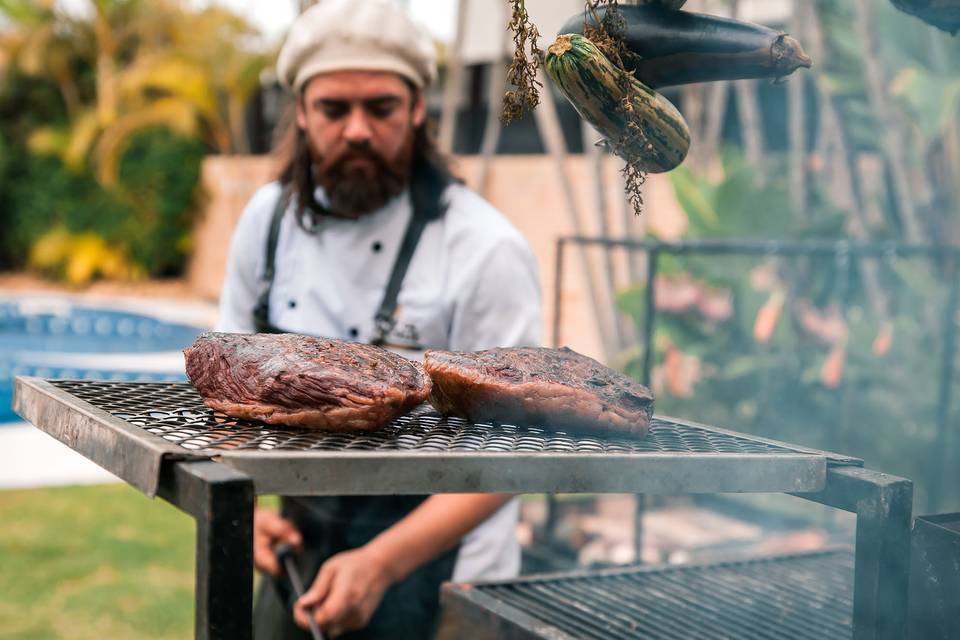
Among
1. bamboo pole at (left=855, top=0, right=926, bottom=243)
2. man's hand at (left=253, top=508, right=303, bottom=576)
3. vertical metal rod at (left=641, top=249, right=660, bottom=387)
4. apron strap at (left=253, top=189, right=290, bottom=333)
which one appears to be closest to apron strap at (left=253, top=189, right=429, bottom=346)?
apron strap at (left=253, top=189, right=290, bottom=333)

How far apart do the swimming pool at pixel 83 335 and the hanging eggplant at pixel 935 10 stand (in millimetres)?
9908

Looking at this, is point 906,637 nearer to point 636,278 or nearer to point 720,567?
point 720,567

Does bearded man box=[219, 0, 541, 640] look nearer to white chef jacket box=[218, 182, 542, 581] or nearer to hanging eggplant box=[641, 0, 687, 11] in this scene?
white chef jacket box=[218, 182, 542, 581]

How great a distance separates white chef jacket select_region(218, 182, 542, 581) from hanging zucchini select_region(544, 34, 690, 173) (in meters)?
1.29

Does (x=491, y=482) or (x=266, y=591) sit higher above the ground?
(x=491, y=482)

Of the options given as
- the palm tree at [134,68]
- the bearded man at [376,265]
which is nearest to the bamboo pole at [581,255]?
the bearded man at [376,265]

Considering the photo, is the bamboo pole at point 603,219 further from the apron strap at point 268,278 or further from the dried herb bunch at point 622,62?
the dried herb bunch at point 622,62

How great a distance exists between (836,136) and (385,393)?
4.53 m

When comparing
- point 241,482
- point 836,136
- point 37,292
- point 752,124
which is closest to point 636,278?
point 752,124

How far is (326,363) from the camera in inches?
54.5

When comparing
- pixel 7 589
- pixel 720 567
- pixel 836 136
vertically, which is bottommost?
pixel 7 589

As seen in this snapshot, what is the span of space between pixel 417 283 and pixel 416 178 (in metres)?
0.34

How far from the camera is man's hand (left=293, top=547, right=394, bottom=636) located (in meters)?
2.28

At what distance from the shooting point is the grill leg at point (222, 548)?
3.48 ft
